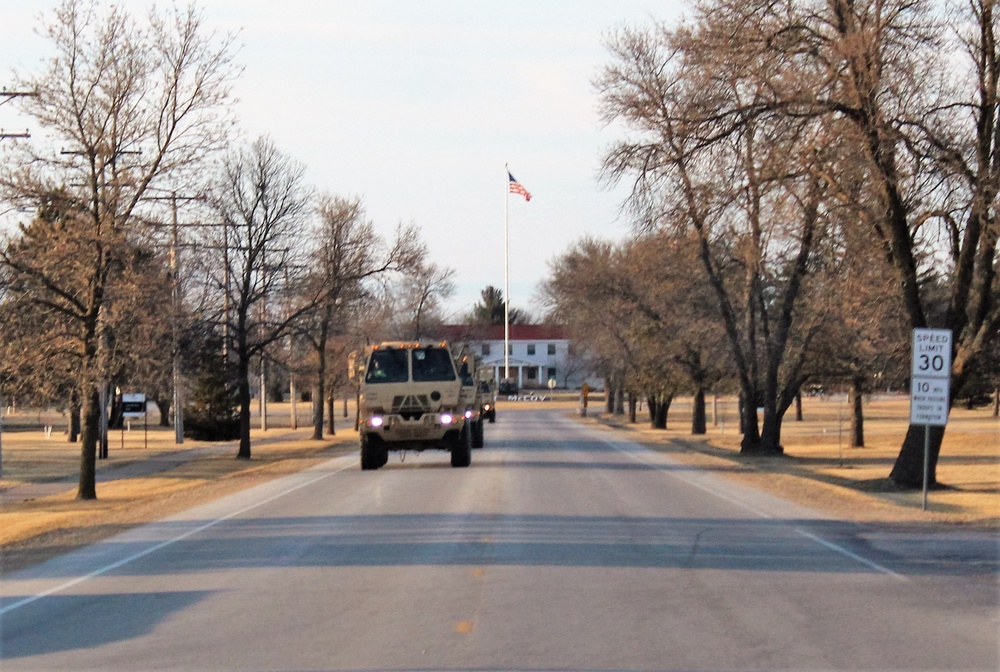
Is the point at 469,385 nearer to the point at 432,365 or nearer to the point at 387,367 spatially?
the point at 432,365

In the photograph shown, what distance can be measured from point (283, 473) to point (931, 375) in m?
16.4

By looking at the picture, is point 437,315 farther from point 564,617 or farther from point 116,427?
point 564,617

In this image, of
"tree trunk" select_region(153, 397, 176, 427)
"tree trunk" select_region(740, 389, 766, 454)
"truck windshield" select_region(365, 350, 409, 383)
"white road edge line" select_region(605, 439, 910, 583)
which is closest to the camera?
"white road edge line" select_region(605, 439, 910, 583)

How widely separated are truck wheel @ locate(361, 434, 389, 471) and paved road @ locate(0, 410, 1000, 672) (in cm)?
814

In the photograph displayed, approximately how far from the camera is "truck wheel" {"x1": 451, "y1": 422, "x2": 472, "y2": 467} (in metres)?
26.3

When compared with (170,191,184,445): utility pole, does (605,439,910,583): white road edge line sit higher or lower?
lower

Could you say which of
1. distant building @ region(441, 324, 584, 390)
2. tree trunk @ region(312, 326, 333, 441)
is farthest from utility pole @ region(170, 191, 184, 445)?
distant building @ region(441, 324, 584, 390)

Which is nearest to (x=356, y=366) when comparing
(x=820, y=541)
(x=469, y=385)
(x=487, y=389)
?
(x=469, y=385)

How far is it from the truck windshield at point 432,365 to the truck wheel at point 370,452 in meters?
1.86

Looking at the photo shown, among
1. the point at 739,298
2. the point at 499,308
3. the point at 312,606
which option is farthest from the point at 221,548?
the point at 499,308

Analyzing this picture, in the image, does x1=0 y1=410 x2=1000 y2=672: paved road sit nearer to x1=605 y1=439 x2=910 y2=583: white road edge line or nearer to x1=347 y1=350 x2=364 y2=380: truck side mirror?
x1=605 y1=439 x2=910 y2=583: white road edge line

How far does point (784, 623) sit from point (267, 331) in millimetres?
34213

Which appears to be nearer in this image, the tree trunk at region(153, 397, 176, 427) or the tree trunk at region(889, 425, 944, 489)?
the tree trunk at region(889, 425, 944, 489)

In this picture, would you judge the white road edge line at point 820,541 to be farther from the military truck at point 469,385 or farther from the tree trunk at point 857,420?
the tree trunk at point 857,420
